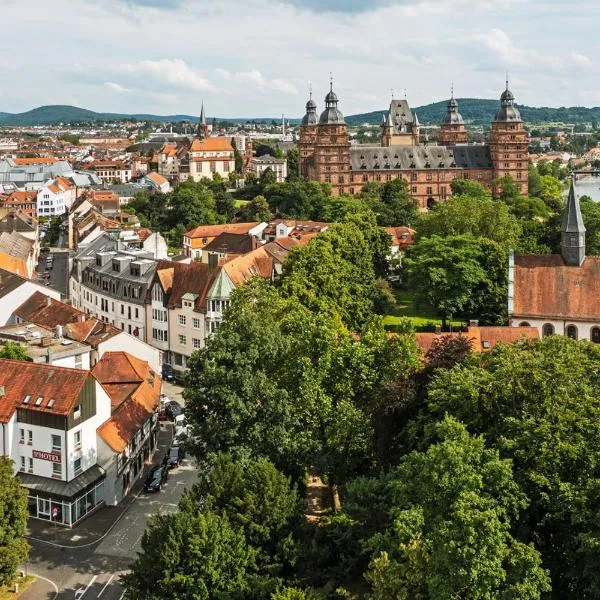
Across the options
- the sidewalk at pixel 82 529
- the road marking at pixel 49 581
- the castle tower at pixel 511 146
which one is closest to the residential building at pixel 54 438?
the sidewalk at pixel 82 529

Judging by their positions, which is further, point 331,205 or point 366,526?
point 331,205

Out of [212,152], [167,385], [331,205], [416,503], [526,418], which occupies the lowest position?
[167,385]

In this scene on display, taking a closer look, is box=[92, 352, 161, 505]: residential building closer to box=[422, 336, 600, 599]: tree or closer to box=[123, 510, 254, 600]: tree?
box=[123, 510, 254, 600]: tree

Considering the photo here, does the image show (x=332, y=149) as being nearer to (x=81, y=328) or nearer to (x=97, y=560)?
(x=81, y=328)

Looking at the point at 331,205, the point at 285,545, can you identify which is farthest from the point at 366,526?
the point at 331,205

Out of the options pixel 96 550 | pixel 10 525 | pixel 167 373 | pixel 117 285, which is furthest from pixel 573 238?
pixel 10 525

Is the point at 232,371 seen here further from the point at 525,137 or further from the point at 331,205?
the point at 525,137
